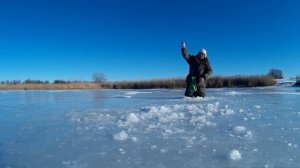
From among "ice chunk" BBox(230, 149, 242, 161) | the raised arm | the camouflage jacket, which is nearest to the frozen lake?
"ice chunk" BBox(230, 149, 242, 161)

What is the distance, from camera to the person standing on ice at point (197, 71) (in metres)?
8.65

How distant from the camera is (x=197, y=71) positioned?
8.70 meters

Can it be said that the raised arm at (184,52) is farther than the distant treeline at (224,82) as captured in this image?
No

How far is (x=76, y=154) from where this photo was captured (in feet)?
8.87

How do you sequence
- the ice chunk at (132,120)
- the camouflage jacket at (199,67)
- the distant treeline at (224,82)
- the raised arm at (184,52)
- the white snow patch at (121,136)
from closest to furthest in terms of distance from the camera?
1. the white snow patch at (121,136)
2. the ice chunk at (132,120)
3. the camouflage jacket at (199,67)
4. the raised arm at (184,52)
5. the distant treeline at (224,82)

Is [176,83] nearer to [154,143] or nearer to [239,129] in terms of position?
[239,129]

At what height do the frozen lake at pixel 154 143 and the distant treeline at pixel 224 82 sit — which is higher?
the distant treeline at pixel 224 82

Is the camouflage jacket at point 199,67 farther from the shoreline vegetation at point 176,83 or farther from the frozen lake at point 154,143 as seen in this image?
the shoreline vegetation at point 176,83

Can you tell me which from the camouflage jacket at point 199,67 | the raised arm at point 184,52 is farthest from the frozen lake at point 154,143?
the raised arm at point 184,52

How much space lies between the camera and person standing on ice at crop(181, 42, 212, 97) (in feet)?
28.4

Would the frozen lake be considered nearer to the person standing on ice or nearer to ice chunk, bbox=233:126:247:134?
ice chunk, bbox=233:126:247:134

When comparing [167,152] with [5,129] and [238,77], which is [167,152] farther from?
[238,77]

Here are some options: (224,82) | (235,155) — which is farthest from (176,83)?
(235,155)

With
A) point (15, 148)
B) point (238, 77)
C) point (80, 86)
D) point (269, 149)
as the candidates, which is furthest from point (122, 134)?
point (80, 86)
